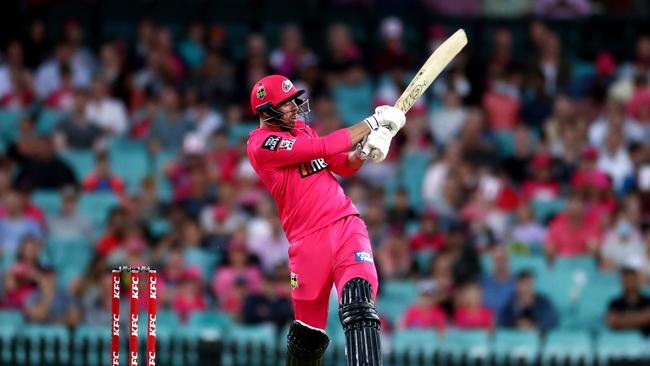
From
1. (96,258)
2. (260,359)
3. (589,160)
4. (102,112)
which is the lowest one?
(260,359)

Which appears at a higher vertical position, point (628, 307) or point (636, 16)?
point (636, 16)

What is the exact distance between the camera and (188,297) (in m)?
14.6

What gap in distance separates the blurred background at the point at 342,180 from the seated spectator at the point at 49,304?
22 mm

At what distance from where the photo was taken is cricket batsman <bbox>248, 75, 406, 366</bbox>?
914cm

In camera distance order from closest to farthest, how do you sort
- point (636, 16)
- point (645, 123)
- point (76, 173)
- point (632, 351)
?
point (632, 351)
point (76, 173)
point (645, 123)
point (636, 16)

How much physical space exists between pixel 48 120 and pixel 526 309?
6.67 metres

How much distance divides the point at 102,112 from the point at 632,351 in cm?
729

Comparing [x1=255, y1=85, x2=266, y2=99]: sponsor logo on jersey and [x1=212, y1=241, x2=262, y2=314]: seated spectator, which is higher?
[x1=212, y1=241, x2=262, y2=314]: seated spectator

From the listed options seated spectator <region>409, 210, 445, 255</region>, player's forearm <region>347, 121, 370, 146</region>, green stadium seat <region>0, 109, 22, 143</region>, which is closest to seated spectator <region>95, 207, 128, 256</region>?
green stadium seat <region>0, 109, 22, 143</region>

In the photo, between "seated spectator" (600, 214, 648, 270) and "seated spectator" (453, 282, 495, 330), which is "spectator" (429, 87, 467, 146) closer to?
"seated spectator" (600, 214, 648, 270)

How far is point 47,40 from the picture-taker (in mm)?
18406

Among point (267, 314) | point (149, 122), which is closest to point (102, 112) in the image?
point (149, 122)

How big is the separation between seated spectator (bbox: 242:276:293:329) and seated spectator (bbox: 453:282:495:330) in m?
1.83

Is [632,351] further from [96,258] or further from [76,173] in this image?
[76,173]
